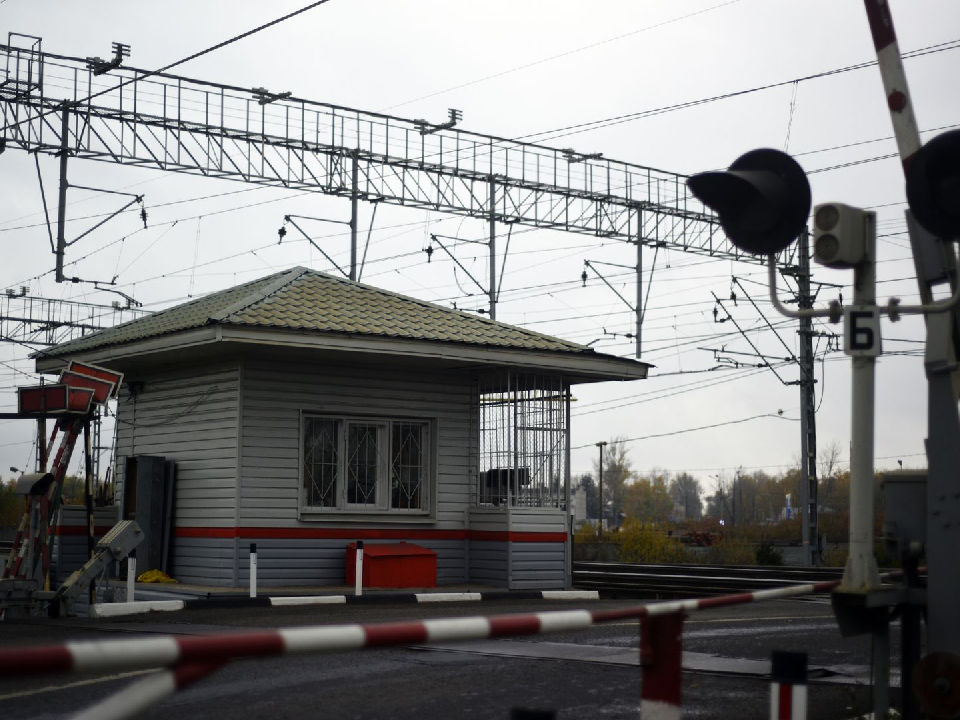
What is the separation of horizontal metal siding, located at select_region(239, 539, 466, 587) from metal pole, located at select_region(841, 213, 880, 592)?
12262 mm

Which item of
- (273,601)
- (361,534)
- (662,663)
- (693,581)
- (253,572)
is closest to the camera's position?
(662,663)

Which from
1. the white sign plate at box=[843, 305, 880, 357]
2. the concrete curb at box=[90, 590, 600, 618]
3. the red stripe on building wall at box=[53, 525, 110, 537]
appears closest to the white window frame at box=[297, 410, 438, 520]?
the concrete curb at box=[90, 590, 600, 618]

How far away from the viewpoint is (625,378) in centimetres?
1975

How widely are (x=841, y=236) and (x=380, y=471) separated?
12.9m

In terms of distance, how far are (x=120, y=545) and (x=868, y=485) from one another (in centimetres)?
1119

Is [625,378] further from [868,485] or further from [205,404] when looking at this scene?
[868,485]

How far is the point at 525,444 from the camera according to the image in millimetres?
19375

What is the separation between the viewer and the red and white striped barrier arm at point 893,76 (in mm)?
6469

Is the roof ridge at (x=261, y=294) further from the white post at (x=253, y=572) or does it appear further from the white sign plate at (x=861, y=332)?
the white sign plate at (x=861, y=332)

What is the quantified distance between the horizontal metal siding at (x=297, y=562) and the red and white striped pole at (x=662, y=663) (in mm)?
12750

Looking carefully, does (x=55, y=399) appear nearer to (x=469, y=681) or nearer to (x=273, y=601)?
(x=273, y=601)

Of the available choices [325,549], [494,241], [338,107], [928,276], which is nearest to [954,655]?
[928,276]

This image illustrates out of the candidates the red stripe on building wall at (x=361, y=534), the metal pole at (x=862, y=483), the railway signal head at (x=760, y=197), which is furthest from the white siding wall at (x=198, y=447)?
the metal pole at (x=862, y=483)

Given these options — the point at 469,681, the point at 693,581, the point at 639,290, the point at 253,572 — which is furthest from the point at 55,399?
the point at 639,290
